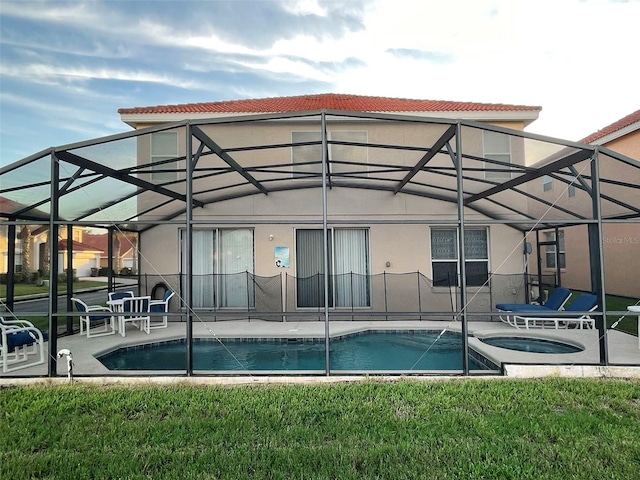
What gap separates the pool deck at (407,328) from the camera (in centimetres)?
532

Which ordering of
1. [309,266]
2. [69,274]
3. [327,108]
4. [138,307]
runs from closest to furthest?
1. [69,274]
2. [138,307]
3. [309,266]
4. [327,108]

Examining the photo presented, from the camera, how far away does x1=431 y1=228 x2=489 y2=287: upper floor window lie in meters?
10.4

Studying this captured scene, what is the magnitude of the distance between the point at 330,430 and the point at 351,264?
6.96m

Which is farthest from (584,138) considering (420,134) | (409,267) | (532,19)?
(409,267)

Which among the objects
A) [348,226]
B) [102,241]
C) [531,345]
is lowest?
[531,345]

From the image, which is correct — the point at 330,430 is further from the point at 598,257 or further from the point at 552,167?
the point at 552,167

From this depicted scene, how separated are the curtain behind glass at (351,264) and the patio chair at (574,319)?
3755mm

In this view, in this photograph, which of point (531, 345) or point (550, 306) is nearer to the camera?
point (531, 345)

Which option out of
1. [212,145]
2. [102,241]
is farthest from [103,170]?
[102,241]

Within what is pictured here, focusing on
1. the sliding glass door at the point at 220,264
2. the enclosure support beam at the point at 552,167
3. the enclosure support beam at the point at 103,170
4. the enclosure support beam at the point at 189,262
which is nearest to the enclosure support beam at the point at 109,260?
the sliding glass door at the point at 220,264

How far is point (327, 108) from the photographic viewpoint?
10.8 m

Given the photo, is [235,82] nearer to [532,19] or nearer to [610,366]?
[532,19]

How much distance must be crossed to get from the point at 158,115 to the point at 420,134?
22.7ft

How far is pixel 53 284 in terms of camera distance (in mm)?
5348
